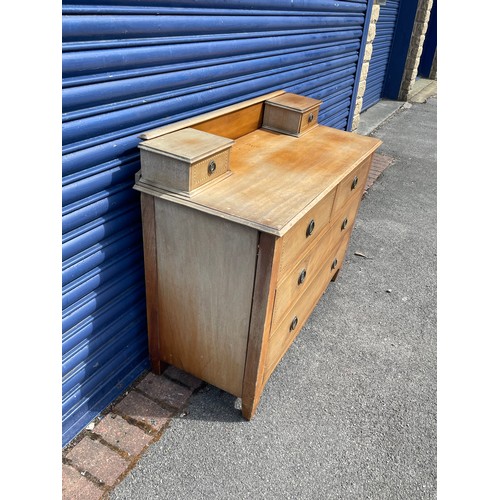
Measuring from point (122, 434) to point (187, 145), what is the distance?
1.91 metres

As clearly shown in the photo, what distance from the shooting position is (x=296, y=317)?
3.13 metres

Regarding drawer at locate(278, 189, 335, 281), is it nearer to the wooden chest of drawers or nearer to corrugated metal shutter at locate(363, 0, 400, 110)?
the wooden chest of drawers

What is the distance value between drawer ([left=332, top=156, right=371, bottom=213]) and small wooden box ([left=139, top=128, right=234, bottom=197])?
103 cm

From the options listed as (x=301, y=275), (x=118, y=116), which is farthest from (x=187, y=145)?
(x=301, y=275)

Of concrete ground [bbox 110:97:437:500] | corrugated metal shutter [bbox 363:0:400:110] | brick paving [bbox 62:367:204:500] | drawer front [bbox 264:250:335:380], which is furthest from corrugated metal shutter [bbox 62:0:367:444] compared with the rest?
corrugated metal shutter [bbox 363:0:400:110]

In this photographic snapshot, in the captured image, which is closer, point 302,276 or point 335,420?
point 302,276

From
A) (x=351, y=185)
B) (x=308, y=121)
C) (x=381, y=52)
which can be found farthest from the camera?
(x=381, y=52)

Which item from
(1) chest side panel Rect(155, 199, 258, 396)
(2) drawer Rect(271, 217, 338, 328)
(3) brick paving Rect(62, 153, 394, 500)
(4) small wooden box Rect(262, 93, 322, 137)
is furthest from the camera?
(4) small wooden box Rect(262, 93, 322, 137)

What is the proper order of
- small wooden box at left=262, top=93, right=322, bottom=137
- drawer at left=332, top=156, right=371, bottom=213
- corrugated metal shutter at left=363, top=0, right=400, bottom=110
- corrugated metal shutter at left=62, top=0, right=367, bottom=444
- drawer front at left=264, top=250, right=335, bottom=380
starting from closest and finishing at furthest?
corrugated metal shutter at left=62, top=0, right=367, bottom=444
drawer front at left=264, top=250, right=335, bottom=380
drawer at left=332, top=156, right=371, bottom=213
small wooden box at left=262, top=93, right=322, bottom=137
corrugated metal shutter at left=363, top=0, right=400, bottom=110

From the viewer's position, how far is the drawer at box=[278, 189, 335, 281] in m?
2.41

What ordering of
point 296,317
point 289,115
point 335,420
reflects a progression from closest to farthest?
point 335,420 < point 296,317 < point 289,115

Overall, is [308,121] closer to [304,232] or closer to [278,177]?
[278,177]

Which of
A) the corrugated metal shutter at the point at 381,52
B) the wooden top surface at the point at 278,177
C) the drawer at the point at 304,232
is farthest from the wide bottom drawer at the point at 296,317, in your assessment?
the corrugated metal shutter at the point at 381,52

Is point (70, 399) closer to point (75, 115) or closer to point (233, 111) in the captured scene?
point (75, 115)
